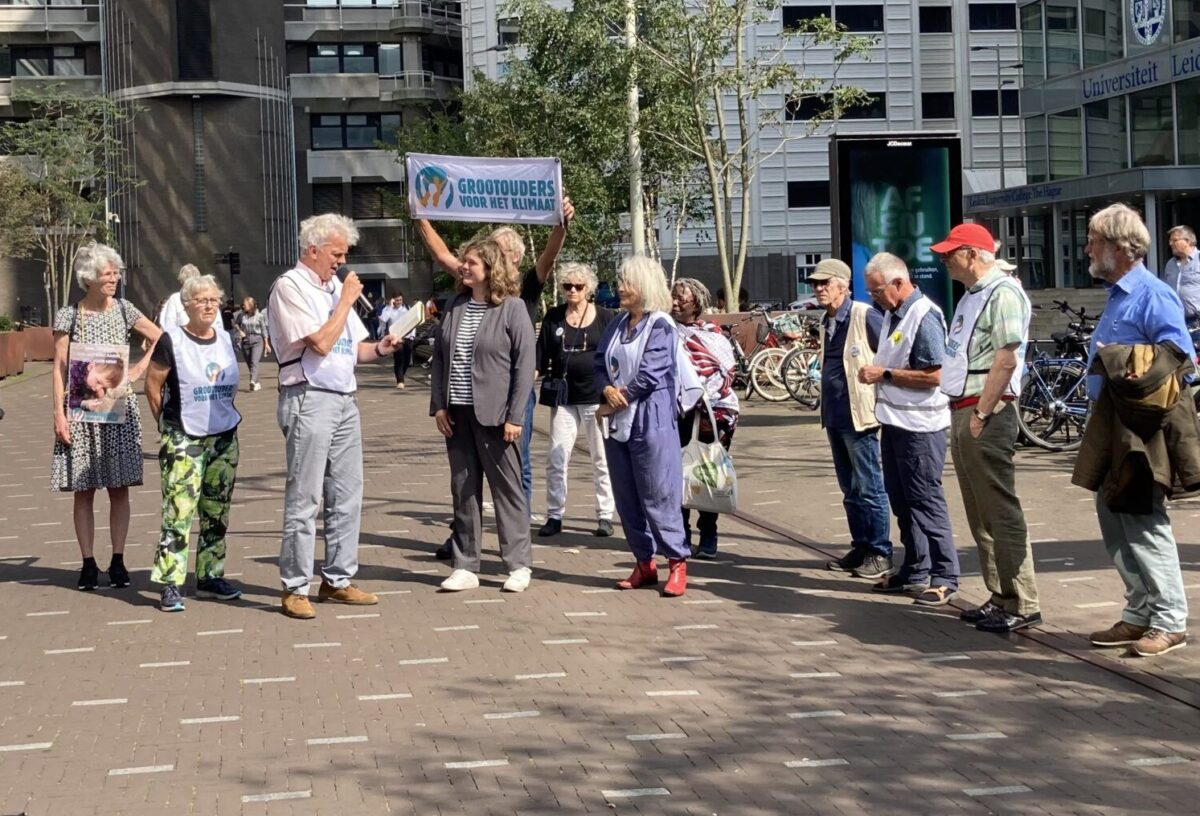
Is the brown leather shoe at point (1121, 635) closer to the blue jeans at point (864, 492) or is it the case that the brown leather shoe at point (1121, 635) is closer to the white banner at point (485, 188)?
the blue jeans at point (864, 492)

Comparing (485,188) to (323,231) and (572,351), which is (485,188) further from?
(323,231)

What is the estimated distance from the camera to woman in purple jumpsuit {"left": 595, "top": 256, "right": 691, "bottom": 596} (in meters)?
9.11

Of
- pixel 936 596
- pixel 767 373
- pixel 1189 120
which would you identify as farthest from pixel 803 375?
pixel 1189 120

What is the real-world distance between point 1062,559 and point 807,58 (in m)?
62.9

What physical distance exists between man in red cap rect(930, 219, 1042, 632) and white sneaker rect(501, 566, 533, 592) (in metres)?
2.47

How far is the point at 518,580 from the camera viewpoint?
30.3ft

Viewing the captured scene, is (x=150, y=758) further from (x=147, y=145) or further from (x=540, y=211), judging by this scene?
(x=147, y=145)

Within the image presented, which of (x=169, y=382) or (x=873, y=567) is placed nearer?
(x=169, y=382)

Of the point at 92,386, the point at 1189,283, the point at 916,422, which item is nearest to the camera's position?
the point at 916,422

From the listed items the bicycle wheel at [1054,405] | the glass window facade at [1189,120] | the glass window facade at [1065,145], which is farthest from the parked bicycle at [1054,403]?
the glass window facade at [1065,145]

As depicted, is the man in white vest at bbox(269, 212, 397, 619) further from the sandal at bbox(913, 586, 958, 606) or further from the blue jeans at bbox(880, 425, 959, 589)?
the sandal at bbox(913, 586, 958, 606)

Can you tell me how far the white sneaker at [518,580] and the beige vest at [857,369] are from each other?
2035 mm

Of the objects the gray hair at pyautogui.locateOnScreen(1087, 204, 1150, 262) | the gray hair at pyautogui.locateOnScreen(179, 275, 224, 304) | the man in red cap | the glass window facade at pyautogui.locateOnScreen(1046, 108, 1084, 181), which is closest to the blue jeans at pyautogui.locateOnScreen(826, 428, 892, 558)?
the man in red cap

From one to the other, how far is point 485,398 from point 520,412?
0.20 m
